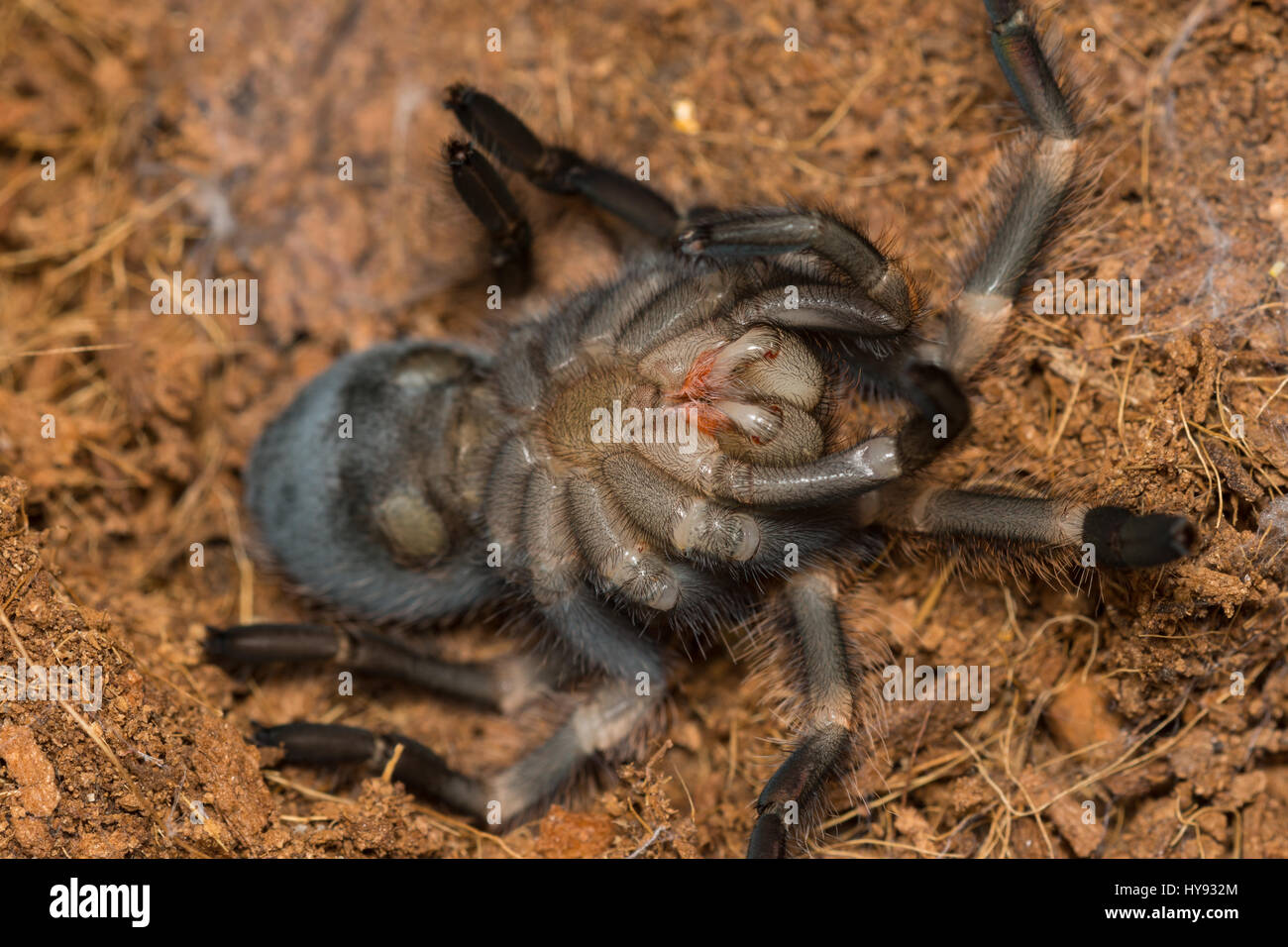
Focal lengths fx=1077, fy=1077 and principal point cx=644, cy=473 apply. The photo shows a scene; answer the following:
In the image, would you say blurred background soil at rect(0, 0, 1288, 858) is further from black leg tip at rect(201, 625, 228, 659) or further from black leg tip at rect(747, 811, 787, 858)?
black leg tip at rect(747, 811, 787, 858)

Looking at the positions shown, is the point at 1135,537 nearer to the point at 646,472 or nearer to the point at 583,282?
→ the point at 646,472

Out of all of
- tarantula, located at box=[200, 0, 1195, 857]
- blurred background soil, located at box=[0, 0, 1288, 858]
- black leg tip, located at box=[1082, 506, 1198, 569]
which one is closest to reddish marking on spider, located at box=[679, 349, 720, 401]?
tarantula, located at box=[200, 0, 1195, 857]

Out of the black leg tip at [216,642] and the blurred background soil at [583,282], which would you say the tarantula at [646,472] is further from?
the blurred background soil at [583,282]

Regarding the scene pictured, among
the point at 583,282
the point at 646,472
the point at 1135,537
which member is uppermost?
the point at 583,282

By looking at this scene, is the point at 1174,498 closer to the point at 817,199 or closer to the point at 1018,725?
the point at 1018,725

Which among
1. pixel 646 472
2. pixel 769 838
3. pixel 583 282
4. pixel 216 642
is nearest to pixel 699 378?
pixel 646 472
